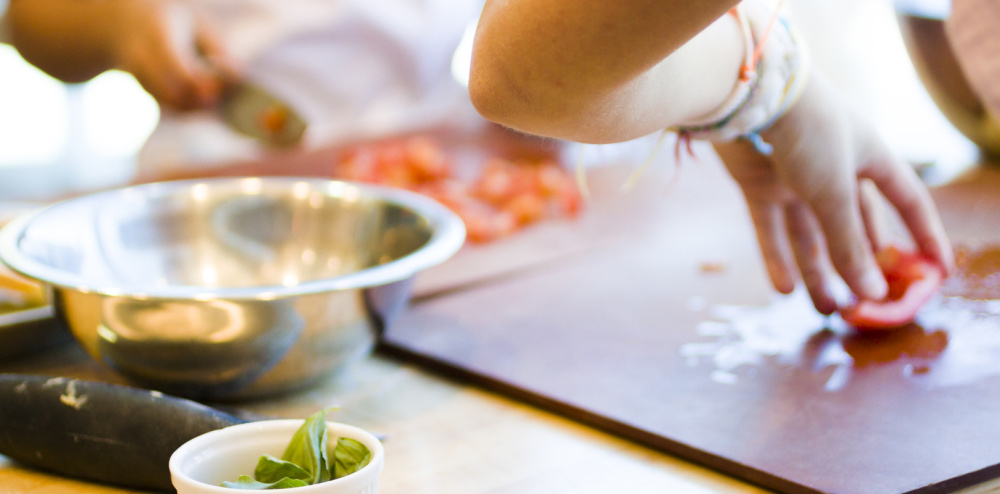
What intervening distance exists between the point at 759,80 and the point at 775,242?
0.35 meters

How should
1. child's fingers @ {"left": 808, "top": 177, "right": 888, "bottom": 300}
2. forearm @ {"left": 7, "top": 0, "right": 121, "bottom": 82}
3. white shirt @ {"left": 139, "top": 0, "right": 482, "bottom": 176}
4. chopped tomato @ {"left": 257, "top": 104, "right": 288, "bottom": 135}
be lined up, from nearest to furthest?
child's fingers @ {"left": 808, "top": 177, "right": 888, "bottom": 300} < chopped tomato @ {"left": 257, "top": 104, "right": 288, "bottom": 135} < forearm @ {"left": 7, "top": 0, "right": 121, "bottom": 82} < white shirt @ {"left": 139, "top": 0, "right": 482, "bottom": 176}

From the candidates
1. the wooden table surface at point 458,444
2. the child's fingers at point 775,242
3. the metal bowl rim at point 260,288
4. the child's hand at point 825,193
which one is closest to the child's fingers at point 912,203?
the child's hand at point 825,193

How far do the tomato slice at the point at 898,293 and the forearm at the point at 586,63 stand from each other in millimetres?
487

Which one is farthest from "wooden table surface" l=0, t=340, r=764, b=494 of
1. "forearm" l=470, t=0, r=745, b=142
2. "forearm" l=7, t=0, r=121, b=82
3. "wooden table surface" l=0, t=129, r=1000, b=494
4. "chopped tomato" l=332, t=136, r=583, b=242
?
"forearm" l=7, t=0, r=121, b=82

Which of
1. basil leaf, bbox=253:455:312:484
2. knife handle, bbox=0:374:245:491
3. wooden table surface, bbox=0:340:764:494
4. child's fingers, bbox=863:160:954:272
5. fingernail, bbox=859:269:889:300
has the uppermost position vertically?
child's fingers, bbox=863:160:954:272

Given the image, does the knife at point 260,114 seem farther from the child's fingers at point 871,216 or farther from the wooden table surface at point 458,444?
the child's fingers at point 871,216

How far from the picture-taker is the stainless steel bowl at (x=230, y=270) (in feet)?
2.60

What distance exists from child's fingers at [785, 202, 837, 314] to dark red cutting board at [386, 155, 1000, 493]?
0.15ft

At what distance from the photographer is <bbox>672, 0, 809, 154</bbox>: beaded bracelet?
73 cm

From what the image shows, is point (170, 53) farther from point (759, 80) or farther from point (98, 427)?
point (759, 80)

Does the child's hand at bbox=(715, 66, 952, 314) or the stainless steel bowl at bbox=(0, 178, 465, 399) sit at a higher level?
the child's hand at bbox=(715, 66, 952, 314)

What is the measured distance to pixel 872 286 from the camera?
958 millimetres

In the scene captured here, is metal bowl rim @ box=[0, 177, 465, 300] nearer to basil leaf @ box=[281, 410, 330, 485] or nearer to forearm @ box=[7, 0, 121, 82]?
basil leaf @ box=[281, 410, 330, 485]

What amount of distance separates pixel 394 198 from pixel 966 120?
1443 millimetres
